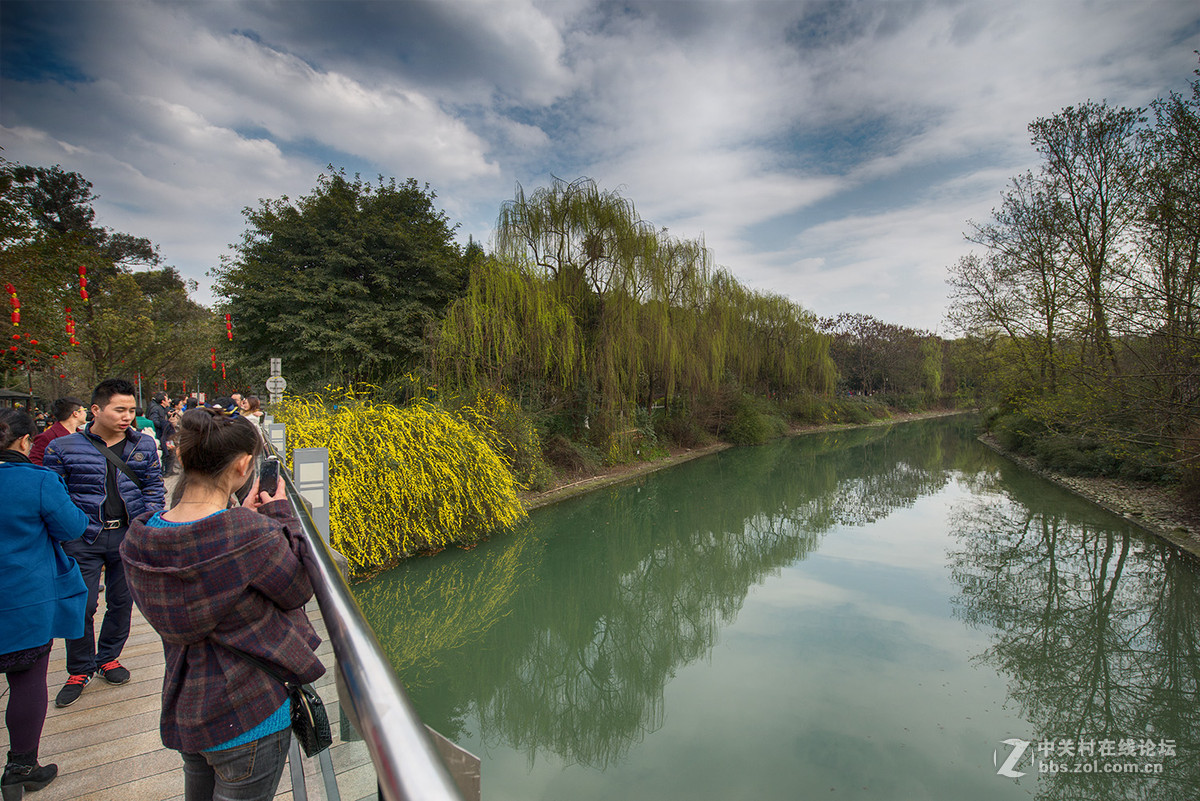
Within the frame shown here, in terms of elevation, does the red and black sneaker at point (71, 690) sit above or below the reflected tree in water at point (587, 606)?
above

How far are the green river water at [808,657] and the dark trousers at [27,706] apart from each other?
103 inches

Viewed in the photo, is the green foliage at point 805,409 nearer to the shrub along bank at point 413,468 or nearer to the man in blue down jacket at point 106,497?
the shrub along bank at point 413,468

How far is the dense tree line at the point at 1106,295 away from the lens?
24.9ft

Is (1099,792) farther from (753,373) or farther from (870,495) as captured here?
(753,373)

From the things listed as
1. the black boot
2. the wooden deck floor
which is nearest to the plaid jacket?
the wooden deck floor

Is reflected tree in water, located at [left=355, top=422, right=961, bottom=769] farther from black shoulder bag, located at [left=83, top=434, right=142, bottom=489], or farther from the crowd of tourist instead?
the crowd of tourist

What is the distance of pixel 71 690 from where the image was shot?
105 inches

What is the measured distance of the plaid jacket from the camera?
1.13 metres

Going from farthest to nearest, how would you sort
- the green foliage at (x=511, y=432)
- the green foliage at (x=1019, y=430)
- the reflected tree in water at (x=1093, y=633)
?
the green foliage at (x=1019, y=430)
the green foliage at (x=511, y=432)
the reflected tree in water at (x=1093, y=633)

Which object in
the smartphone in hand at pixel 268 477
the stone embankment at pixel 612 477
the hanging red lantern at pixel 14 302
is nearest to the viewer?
the smartphone in hand at pixel 268 477

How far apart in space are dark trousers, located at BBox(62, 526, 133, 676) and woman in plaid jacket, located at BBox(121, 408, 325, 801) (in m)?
2.10

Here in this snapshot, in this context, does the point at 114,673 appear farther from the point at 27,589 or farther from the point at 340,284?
the point at 340,284

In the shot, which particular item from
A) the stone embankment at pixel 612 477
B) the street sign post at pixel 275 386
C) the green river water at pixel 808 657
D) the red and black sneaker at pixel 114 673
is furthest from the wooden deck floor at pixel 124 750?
the street sign post at pixel 275 386

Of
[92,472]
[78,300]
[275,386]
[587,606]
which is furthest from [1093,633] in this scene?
[78,300]
